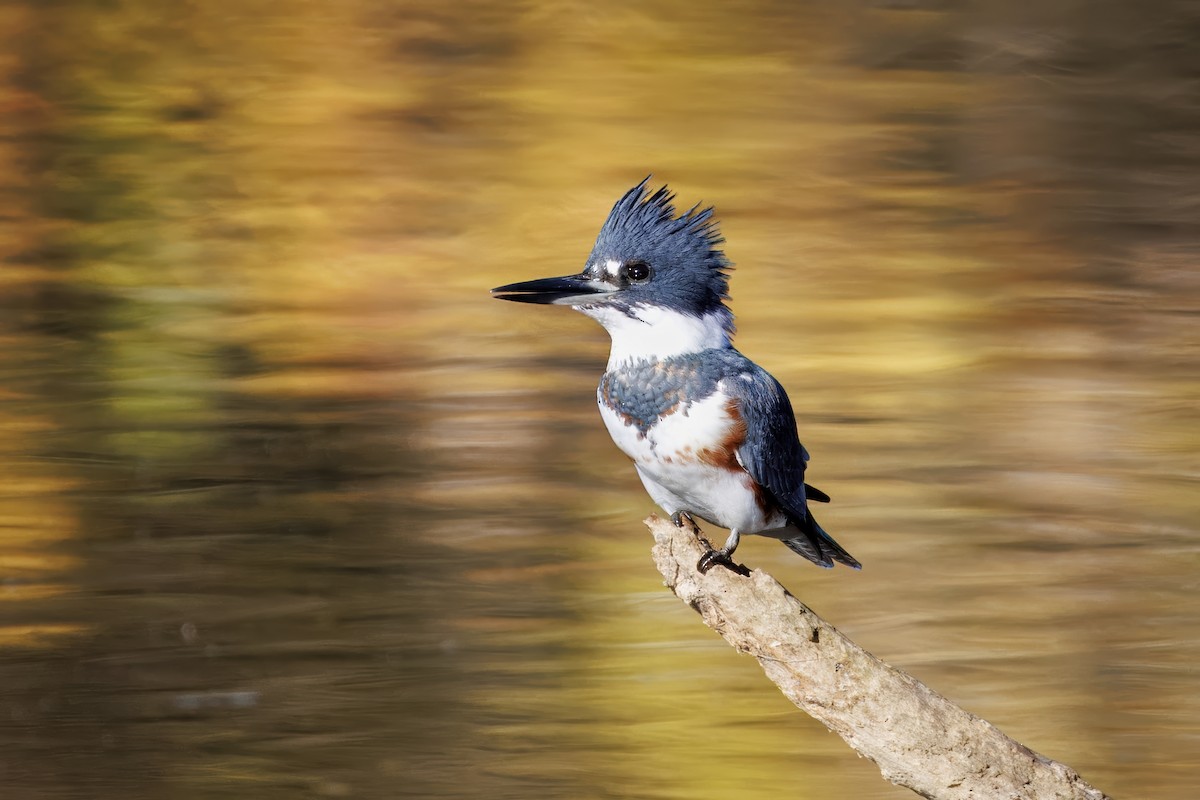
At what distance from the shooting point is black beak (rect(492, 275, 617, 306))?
1.54m

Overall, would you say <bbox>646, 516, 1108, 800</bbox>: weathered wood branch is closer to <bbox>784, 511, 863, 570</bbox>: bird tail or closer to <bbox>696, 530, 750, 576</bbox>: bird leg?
<bbox>696, 530, 750, 576</bbox>: bird leg

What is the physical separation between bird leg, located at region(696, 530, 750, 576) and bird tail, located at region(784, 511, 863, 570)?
0.11m

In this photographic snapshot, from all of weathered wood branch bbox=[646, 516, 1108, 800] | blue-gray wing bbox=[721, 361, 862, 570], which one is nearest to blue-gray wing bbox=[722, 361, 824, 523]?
blue-gray wing bbox=[721, 361, 862, 570]

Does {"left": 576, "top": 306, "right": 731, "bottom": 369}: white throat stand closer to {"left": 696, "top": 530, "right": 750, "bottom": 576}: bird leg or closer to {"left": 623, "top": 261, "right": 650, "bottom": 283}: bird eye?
{"left": 623, "top": 261, "right": 650, "bottom": 283}: bird eye

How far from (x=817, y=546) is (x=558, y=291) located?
487mm

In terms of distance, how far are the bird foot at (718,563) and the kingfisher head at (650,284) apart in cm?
25

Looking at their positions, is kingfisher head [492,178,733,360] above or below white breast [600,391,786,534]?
above

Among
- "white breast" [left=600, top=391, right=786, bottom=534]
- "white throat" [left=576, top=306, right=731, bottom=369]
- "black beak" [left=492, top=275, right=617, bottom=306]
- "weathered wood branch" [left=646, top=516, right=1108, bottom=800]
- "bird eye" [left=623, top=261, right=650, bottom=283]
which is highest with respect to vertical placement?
"bird eye" [left=623, top=261, right=650, bottom=283]

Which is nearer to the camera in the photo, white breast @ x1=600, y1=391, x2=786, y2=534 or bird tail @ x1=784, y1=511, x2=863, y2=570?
white breast @ x1=600, y1=391, x2=786, y2=534

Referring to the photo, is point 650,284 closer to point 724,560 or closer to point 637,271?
point 637,271

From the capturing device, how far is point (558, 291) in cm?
155

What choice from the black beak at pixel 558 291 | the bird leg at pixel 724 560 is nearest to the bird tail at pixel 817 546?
the bird leg at pixel 724 560

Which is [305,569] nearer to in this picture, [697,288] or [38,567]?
[38,567]

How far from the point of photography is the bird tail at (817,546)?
1.69 meters
